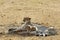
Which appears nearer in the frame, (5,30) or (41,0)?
(5,30)

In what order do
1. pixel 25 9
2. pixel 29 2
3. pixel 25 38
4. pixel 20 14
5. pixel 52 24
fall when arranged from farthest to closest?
pixel 29 2 < pixel 25 9 < pixel 20 14 < pixel 52 24 < pixel 25 38

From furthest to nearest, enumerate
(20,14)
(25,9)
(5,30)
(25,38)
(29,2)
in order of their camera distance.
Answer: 1. (29,2)
2. (25,9)
3. (20,14)
4. (5,30)
5. (25,38)

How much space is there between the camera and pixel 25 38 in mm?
6969

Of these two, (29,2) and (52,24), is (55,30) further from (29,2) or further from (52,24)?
(29,2)

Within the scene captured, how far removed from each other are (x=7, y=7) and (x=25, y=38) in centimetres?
438

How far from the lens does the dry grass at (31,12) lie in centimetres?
847

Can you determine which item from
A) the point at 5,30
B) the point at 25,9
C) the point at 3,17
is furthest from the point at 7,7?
the point at 5,30

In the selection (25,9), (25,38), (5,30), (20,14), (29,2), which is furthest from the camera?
(29,2)

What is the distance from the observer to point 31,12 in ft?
34.0

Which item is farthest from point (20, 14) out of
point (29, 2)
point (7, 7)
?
point (29, 2)

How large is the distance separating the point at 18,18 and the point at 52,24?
1.32 m

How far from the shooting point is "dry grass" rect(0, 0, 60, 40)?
8469mm

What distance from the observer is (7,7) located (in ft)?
36.7

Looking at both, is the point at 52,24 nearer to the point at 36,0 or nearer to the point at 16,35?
the point at 16,35
